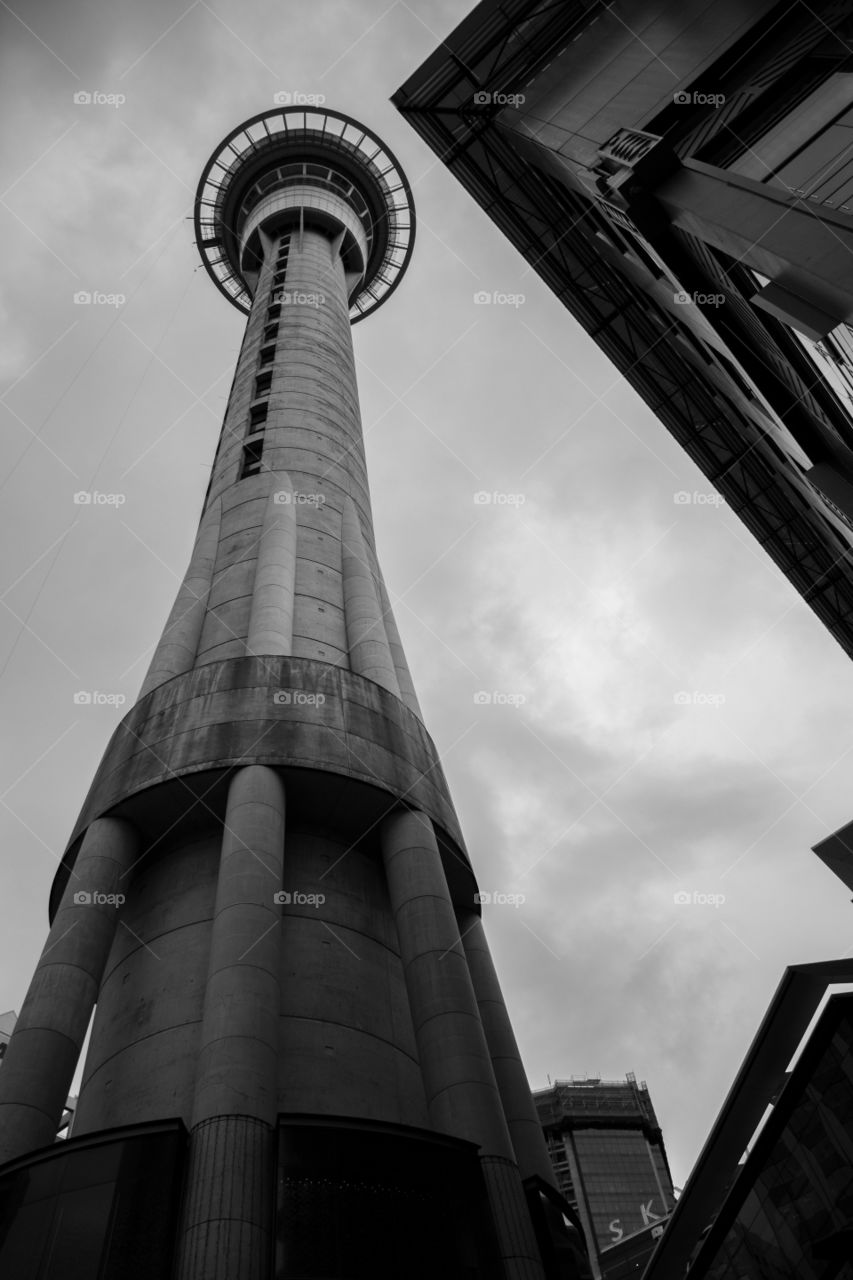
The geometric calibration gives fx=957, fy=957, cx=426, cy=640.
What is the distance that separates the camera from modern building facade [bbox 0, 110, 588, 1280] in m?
13.6

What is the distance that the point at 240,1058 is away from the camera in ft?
50.1

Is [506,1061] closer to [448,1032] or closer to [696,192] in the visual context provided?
[448,1032]

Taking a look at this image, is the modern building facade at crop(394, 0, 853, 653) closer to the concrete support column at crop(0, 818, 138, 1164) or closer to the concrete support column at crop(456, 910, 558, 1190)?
the concrete support column at crop(456, 910, 558, 1190)

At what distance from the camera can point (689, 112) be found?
60.6 feet

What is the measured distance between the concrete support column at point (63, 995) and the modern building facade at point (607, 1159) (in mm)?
58114

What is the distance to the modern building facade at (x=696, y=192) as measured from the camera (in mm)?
14672

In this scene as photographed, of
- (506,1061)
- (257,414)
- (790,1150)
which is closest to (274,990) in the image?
(506,1061)

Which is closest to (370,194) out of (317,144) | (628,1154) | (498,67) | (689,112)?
(317,144)

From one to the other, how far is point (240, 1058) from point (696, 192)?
16.2m

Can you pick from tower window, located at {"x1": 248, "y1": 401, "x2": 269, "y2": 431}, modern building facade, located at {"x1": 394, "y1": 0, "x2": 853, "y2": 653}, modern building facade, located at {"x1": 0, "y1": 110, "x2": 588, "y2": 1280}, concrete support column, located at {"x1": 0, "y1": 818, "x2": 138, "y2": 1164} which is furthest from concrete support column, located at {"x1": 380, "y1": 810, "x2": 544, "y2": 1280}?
tower window, located at {"x1": 248, "y1": 401, "x2": 269, "y2": 431}

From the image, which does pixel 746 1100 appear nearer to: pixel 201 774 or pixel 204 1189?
pixel 204 1189

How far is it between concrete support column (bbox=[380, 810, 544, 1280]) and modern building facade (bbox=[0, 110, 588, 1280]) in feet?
0.17

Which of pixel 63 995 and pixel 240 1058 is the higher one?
pixel 63 995

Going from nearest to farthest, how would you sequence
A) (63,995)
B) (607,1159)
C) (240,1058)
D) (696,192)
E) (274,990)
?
(240,1058) → (696,192) → (274,990) → (63,995) → (607,1159)
